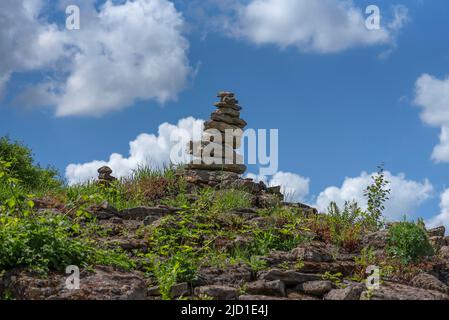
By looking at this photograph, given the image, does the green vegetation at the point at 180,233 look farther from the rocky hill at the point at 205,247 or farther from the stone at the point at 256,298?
the stone at the point at 256,298

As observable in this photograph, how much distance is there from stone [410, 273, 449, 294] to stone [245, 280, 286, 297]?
2.43 m

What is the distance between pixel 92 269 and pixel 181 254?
1583mm

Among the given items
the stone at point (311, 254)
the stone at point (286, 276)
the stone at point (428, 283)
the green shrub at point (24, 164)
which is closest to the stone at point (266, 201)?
the stone at point (311, 254)

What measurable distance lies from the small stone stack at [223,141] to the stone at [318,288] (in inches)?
362

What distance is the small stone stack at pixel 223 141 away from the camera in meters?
18.0

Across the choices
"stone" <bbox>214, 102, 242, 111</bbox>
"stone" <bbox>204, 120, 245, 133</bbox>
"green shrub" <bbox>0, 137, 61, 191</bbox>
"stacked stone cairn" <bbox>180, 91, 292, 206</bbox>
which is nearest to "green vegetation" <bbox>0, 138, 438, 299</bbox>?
"stacked stone cairn" <bbox>180, 91, 292, 206</bbox>

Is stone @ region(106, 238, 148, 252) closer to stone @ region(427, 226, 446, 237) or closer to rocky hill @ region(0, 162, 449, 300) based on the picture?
rocky hill @ region(0, 162, 449, 300)

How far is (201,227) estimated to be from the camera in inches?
459

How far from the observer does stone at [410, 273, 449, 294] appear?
31.8 feet

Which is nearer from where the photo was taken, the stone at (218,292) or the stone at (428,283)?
the stone at (218,292)

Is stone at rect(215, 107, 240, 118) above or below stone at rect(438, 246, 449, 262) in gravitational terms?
above

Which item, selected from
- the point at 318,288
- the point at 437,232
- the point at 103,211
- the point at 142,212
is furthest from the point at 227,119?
the point at 318,288

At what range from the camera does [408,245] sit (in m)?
11.1
